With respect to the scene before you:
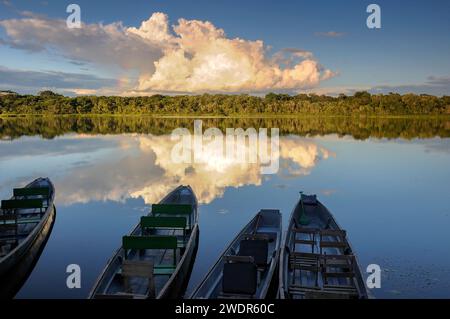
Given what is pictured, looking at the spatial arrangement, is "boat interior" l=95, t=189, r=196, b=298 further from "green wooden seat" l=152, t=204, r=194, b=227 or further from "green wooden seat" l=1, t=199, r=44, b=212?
"green wooden seat" l=1, t=199, r=44, b=212

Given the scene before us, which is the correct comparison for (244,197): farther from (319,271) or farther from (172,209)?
(319,271)

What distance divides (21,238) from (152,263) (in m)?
6.15

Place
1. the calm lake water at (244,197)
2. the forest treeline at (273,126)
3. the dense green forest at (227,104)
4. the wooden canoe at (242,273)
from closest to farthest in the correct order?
1. the wooden canoe at (242,273)
2. the calm lake water at (244,197)
3. the forest treeline at (273,126)
4. the dense green forest at (227,104)

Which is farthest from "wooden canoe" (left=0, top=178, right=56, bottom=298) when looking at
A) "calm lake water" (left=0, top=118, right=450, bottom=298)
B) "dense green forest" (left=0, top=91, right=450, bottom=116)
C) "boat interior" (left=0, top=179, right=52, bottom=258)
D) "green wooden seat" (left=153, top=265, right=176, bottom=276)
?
"dense green forest" (left=0, top=91, right=450, bottom=116)

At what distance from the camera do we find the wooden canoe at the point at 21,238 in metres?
10.4

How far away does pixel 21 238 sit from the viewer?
1261 cm

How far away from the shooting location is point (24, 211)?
51.6 ft

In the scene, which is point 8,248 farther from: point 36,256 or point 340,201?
point 340,201

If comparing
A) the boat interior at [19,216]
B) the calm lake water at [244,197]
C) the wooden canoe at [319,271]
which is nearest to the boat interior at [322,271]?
the wooden canoe at [319,271]

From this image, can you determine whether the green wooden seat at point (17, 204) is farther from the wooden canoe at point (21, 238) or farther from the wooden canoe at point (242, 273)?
the wooden canoe at point (242, 273)

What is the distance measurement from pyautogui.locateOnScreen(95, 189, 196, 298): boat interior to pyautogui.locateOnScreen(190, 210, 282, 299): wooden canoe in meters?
1.15

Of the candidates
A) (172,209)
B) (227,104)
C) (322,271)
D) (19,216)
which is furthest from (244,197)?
(227,104)
